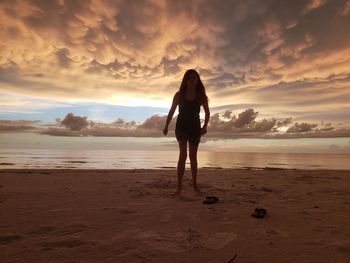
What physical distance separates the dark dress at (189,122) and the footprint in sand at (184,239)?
245 cm

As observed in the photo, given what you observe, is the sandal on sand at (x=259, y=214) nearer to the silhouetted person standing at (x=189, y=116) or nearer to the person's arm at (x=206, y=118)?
the silhouetted person standing at (x=189, y=116)

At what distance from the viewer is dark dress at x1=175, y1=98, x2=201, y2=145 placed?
4.99 m

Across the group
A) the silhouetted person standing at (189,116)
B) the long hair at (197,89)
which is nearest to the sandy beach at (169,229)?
the silhouetted person standing at (189,116)

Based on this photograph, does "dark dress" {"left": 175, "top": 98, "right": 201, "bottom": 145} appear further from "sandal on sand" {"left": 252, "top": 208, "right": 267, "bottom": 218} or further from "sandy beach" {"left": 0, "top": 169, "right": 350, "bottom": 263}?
"sandal on sand" {"left": 252, "top": 208, "right": 267, "bottom": 218}

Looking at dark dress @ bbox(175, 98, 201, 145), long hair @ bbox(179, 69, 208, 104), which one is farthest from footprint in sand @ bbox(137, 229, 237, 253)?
long hair @ bbox(179, 69, 208, 104)

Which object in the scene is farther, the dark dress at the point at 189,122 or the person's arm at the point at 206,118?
the person's arm at the point at 206,118

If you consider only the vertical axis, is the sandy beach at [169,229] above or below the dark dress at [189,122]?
below

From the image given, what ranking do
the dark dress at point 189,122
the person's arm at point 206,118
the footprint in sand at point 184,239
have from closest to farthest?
1. the footprint in sand at point 184,239
2. the dark dress at point 189,122
3. the person's arm at point 206,118

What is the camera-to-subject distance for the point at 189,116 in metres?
5.07

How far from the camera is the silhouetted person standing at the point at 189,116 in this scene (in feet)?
16.4

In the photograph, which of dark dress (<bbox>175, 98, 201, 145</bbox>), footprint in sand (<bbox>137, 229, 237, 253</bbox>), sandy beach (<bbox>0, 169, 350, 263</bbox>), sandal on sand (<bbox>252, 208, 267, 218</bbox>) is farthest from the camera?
dark dress (<bbox>175, 98, 201, 145</bbox>)

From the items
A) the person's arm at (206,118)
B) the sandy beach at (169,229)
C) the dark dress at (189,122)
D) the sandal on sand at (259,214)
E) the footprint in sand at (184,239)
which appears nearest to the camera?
the sandy beach at (169,229)

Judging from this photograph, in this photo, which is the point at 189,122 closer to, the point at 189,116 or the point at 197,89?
the point at 189,116

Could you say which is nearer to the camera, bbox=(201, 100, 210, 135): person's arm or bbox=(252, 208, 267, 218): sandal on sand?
bbox=(252, 208, 267, 218): sandal on sand
